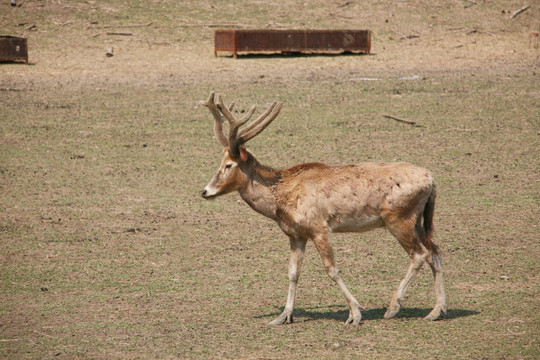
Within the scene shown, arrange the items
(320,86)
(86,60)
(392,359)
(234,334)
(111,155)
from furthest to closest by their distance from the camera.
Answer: (86,60)
(320,86)
(111,155)
(234,334)
(392,359)

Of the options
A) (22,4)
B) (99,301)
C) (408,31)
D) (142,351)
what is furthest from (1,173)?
(408,31)

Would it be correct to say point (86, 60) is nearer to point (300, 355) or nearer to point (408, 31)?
point (408, 31)

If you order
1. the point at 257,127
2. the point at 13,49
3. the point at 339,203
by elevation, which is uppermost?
the point at 257,127

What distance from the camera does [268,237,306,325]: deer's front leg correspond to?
9.27m

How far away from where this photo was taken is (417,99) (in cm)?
2333

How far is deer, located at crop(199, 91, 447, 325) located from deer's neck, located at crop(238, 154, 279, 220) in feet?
0.04

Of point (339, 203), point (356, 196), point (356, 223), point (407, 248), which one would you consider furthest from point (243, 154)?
point (407, 248)

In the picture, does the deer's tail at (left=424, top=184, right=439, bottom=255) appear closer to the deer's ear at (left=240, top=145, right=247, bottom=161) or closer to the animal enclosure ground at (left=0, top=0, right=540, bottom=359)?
the animal enclosure ground at (left=0, top=0, right=540, bottom=359)

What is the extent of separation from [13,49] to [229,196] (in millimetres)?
17116

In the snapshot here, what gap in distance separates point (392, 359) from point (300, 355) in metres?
1.00

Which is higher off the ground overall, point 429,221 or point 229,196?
point 429,221

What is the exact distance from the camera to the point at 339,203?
9.40 m

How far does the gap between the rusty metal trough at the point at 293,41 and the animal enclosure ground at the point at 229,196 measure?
78 cm

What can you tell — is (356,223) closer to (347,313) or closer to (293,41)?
(347,313)
